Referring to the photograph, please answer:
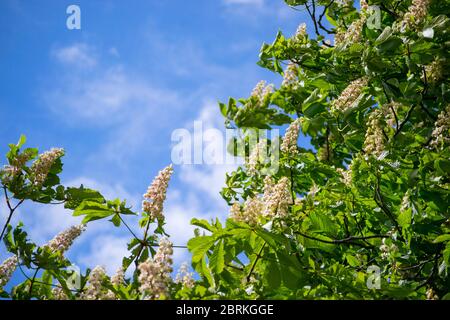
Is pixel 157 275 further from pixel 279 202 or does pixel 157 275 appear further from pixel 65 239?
pixel 65 239

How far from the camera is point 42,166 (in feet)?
13.3

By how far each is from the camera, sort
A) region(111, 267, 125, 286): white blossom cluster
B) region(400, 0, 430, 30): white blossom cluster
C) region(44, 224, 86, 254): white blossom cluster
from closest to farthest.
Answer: region(111, 267, 125, 286): white blossom cluster < region(44, 224, 86, 254): white blossom cluster < region(400, 0, 430, 30): white blossom cluster

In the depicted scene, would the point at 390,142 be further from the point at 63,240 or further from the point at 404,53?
the point at 63,240

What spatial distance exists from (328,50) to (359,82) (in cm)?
144

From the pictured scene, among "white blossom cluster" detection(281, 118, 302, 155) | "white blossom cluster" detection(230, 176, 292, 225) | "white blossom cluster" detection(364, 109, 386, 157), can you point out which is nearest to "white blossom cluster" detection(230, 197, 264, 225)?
"white blossom cluster" detection(230, 176, 292, 225)

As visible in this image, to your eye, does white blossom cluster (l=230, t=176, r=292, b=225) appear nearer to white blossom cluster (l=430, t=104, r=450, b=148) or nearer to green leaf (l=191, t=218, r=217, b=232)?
green leaf (l=191, t=218, r=217, b=232)

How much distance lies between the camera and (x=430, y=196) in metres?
4.49

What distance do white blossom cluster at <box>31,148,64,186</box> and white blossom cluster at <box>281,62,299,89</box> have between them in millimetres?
3206

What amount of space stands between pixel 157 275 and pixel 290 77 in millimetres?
4166

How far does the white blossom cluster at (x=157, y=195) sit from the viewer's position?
3305 mm

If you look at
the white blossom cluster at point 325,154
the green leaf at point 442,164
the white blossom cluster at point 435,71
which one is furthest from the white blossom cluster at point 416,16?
the white blossom cluster at point 325,154

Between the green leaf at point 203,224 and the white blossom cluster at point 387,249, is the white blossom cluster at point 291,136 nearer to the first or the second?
the white blossom cluster at point 387,249

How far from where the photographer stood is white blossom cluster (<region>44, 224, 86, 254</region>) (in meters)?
3.83
